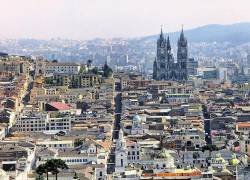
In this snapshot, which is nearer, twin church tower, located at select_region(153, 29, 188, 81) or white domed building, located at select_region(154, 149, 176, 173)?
white domed building, located at select_region(154, 149, 176, 173)

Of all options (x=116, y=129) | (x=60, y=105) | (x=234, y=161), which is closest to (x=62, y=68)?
(x=60, y=105)

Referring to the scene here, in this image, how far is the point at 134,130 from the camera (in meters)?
85.8

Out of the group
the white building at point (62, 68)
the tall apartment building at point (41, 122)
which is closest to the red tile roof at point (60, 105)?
the tall apartment building at point (41, 122)

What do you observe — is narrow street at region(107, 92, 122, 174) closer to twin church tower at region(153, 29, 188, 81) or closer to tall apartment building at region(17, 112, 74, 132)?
tall apartment building at region(17, 112, 74, 132)

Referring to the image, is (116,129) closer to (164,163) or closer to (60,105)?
(60,105)

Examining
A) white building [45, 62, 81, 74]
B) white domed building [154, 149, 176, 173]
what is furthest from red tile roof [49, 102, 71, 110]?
white domed building [154, 149, 176, 173]

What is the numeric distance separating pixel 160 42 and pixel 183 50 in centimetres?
439

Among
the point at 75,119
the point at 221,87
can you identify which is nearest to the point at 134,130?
the point at 75,119

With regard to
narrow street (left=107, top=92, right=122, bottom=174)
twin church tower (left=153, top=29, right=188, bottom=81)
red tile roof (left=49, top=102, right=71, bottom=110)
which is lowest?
narrow street (left=107, top=92, right=122, bottom=174)

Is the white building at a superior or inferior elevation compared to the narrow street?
superior

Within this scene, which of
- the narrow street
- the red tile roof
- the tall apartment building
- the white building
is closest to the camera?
the narrow street

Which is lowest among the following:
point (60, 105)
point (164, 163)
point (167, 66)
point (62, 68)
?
point (164, 163)

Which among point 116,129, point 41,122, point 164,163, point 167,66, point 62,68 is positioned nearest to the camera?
point 164,163

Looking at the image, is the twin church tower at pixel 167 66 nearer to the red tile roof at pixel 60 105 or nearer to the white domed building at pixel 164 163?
the red tile roof at pixel 60 105
